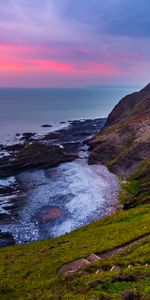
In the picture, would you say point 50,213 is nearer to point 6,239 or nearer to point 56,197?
point 56,197

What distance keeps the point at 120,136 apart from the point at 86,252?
74.6m

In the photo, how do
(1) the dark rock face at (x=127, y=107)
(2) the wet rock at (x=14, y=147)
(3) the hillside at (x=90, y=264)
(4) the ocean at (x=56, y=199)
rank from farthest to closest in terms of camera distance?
(1) the dark rock face at (x=127, y=107) < (2) the wet rock at (x=14, y=147) < (4) the ocean at (x=56, y=199) < (3) the hillside at (x=90, y=264)

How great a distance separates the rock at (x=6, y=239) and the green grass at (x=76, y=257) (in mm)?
3905

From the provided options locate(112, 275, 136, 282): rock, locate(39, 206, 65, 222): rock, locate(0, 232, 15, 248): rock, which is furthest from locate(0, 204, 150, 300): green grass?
locate(39, 206, 65, 222): rock

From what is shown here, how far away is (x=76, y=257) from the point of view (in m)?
30.7

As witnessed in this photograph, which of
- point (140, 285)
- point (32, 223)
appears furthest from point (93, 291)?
point (32, 223)

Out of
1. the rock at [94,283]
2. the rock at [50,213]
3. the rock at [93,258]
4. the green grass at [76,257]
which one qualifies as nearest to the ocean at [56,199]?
the rock at [50,213]

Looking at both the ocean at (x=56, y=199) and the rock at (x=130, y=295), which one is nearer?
the rock at (x=130, y=295)

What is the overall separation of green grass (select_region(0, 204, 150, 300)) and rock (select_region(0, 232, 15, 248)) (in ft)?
12.8

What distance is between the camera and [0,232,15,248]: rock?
158 feet

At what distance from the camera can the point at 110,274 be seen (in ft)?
72.5

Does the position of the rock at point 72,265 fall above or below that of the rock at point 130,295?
below

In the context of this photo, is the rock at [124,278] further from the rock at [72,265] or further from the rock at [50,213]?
the rock at [50,213]

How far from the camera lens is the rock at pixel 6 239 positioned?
4810cm
